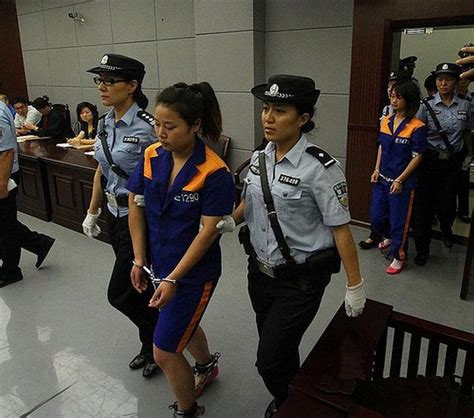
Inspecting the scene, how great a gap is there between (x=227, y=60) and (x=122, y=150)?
9.61ft

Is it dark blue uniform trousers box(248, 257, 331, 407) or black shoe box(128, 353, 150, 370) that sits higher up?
dark blue uniform trousers box(248, 257, 331, 407)

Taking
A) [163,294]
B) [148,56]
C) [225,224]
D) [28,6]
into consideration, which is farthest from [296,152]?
[28,6]

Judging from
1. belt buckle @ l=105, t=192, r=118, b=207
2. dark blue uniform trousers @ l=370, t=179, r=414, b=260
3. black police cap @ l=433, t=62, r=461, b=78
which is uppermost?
black police cap @ l=433, t=62, r=461, b=78

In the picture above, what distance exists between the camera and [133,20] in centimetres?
559

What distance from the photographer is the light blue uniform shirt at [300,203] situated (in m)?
1.47

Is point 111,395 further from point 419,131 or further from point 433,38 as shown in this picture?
Answer: point 433,38

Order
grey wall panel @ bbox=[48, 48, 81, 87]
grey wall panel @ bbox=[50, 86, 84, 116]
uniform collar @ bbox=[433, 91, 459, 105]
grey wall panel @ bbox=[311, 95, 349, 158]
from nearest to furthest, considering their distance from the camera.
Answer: uniform collar @ bbox=[433, 91, 459, 105] < grey wall panel @ bbox=[311, 95, 349, 158] < grey wall panel @ bbox=[48, 48, 81, 87] < grey wall panel @ bbox=[50, 86, 84, 116]

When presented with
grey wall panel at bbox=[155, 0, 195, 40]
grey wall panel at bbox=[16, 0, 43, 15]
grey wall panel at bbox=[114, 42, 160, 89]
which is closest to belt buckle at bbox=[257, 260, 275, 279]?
grey wall panel at bbox=[155, 0, 195, 40]

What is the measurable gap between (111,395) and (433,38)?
7.00 metres

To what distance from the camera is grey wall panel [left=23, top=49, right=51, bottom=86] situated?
282 inches

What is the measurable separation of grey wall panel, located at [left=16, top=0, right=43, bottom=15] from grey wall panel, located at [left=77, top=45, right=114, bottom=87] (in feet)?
4.33

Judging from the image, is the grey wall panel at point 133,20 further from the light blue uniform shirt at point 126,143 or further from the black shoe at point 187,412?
the black shoe at point 187,412

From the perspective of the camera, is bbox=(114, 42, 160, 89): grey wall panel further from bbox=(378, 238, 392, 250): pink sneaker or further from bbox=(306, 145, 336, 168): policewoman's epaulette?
bbox=(306, 145, 336, 168): policewoman's epaulette

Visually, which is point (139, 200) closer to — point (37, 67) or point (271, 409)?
point (271, 409)
